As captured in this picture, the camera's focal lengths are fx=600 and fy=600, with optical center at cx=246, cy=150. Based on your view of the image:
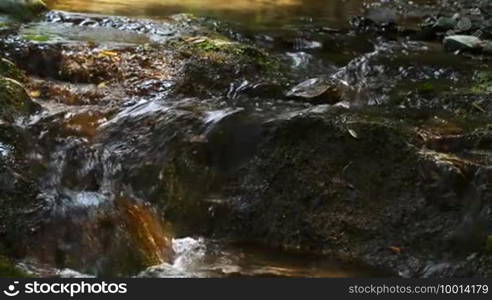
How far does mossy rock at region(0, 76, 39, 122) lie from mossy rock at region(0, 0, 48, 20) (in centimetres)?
413

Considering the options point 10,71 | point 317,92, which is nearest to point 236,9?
point 317,92

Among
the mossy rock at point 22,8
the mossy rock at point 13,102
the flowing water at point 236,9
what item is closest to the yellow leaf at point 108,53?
the mossy rock at point 13,102

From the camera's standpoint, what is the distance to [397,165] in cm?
539

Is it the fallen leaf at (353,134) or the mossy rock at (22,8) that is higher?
the mossy rock at (22,8)

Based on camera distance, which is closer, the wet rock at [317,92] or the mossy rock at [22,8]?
the wet rock at [317,92]

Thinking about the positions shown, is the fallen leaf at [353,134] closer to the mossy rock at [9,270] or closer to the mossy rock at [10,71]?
the mossy rock at [9,270]

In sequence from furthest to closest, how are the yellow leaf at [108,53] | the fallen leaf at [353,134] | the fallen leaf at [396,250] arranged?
1. the yellow leaf at [108,53]
2. the fallen leaf at [353,134]
3. the fallen leaf at [396,250]

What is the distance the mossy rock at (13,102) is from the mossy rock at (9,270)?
6.05 feet

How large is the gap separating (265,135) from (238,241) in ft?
3.54

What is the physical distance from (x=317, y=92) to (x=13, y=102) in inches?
136

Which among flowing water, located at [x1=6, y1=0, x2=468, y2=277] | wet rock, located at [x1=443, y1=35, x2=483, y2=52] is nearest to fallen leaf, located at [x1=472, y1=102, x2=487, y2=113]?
flowing water, located at [x1=6, y1=0, x2=468, y2=277]

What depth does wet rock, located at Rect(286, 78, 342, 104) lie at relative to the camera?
283 inches

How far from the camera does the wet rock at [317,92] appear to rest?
7176 millimetres

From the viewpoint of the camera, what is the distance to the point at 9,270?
4.23m
